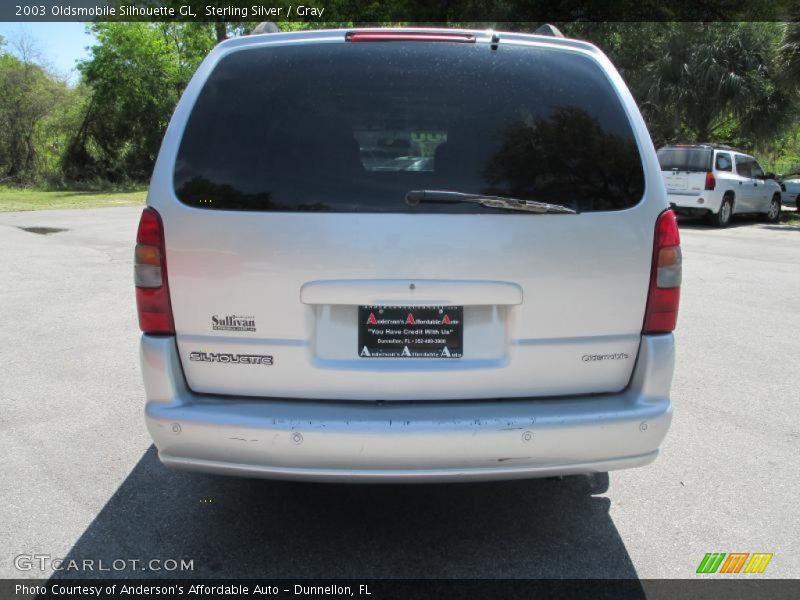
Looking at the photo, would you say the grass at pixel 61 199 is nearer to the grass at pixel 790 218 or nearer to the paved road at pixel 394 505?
the paved road at pixel 394 505

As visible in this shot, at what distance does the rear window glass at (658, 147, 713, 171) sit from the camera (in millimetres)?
17250

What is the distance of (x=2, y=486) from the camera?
3.80 m

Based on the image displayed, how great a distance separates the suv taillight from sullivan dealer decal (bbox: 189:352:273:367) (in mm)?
154

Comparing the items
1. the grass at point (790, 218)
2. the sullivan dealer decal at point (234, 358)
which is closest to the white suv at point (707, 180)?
the grass at point (790, 218)

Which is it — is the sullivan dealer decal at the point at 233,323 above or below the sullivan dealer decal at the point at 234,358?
above

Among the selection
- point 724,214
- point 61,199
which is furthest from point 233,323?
point 61,199

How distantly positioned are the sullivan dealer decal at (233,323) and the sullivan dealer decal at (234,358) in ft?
0.34

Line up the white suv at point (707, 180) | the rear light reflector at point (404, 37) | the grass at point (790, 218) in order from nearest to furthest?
1. the rear light reflector at point (404, 37)
2. the white suv at point (707, 180)
3. the grass at point (790, 218)

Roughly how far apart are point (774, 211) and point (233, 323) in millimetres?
20664

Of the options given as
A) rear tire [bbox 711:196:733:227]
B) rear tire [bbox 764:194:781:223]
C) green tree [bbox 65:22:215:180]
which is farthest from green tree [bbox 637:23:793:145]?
green tree [bbox 65:22:215:180]

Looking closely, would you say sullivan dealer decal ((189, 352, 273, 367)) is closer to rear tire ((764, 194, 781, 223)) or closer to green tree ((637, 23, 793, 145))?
rear tire ((764, 194, 781, 223))

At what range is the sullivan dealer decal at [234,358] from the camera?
9.39 ft

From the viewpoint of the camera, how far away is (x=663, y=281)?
9.71 feet

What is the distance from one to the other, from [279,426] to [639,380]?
1.44 meters
